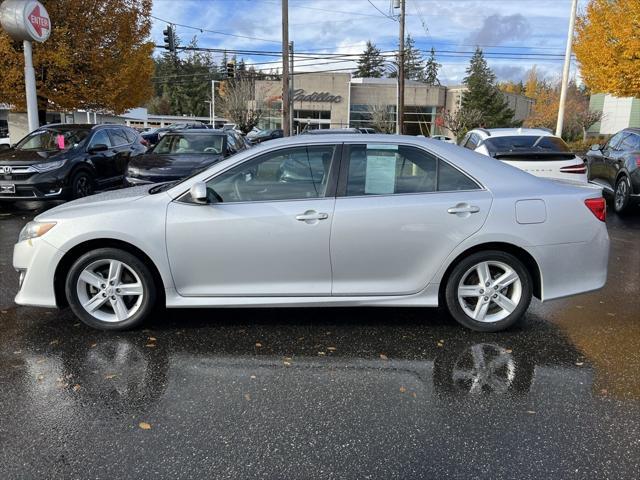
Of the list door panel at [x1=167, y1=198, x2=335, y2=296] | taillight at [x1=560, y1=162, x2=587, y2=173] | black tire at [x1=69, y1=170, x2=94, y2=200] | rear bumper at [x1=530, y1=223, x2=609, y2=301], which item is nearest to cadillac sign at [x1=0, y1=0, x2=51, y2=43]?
black tire at [x1=69, y1=170, x2=94, y2=200]

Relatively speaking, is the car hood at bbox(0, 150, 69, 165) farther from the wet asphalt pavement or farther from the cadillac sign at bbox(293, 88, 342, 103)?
the cadillac sign at bbox(293, 88, 342, 103)

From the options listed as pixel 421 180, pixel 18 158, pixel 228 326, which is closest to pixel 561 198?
pixel 421 180

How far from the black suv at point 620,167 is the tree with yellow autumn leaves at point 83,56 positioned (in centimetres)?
1254

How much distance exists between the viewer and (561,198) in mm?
4293

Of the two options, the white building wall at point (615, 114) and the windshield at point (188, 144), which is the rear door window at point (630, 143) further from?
the white building wall at point (615, 114)

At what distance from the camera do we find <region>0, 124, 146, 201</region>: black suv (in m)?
9.53

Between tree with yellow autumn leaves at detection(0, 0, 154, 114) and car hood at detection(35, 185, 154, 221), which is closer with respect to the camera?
car hood at detection(35, 185, 154, 221)

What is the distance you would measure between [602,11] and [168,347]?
57.4ft

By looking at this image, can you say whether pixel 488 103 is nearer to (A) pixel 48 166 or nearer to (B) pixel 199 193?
(A) pixel 48 166

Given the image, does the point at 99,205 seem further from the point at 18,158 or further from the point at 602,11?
the point at 602,11

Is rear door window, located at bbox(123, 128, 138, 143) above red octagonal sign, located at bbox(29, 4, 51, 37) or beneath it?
beneath

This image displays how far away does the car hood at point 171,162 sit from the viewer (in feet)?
33.2

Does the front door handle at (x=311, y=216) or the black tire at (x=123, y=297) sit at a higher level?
the front door handle at (x=311, y=216)

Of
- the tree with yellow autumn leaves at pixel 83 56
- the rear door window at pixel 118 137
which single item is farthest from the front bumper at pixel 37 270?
the tree with yellow autumn leaves at pixel 83 56
